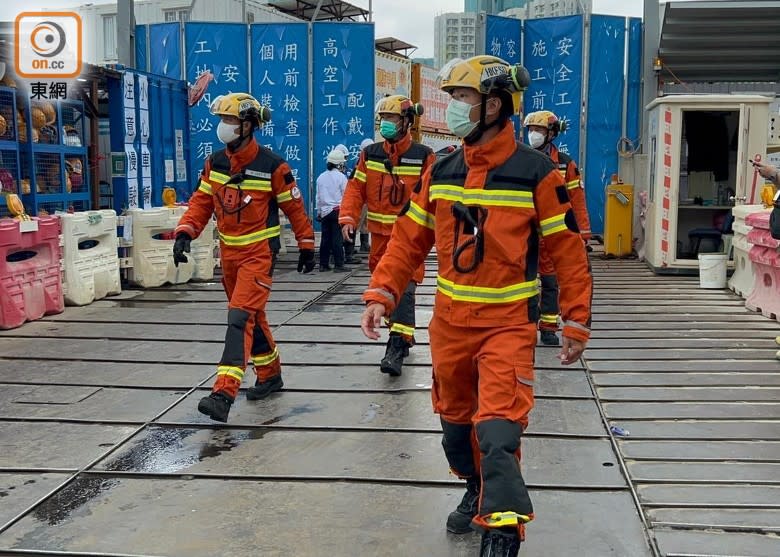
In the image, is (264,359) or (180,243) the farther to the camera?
(264,359)

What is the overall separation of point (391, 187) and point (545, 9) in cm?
1388

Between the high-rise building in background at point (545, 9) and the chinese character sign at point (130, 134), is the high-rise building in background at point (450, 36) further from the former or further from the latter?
the chinese character sign at point (130, 134)

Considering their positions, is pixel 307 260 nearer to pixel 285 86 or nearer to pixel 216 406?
pixel 216 406

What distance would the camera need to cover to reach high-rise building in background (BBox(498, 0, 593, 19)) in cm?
1812

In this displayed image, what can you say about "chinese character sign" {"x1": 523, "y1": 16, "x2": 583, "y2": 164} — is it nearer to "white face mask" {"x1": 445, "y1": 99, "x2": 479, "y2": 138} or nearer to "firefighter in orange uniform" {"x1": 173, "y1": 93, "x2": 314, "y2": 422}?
"firefighter in orange uniform" {"x1": 173, "y1": 93, "x2": 314, "y2": 422}

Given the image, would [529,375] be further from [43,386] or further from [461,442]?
[43,386]

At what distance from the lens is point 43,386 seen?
6371 mm

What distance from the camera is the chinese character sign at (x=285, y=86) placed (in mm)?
17734

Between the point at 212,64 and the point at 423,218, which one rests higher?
the point at 212,64

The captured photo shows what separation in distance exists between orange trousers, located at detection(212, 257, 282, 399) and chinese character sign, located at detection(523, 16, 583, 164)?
41.9ft

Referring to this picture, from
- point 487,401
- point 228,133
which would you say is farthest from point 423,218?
point 228,133

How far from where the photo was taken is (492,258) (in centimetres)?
344

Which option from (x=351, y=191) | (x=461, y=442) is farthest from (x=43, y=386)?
(x=461, y=442)

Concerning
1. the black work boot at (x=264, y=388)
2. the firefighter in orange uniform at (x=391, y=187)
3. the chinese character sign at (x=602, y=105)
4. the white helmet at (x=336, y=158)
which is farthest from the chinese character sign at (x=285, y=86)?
the black work boot at (x=264, y=388)
